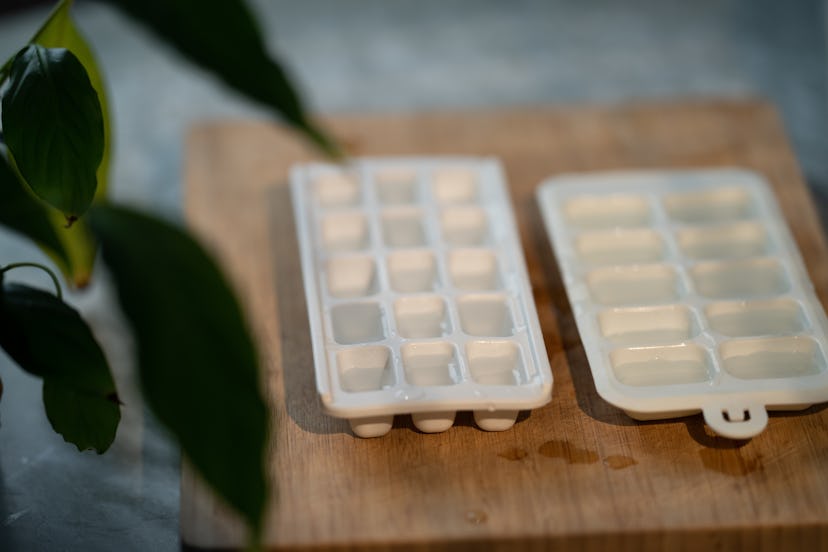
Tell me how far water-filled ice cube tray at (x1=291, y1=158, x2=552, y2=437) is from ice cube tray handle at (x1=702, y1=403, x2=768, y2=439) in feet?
0.45

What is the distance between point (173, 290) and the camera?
586 mm

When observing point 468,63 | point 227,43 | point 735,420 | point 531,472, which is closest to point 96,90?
point 227,43

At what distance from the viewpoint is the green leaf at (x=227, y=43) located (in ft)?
1.92

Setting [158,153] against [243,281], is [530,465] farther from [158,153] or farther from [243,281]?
[158,153]

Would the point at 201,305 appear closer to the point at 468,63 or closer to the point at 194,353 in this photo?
the point at 194,353

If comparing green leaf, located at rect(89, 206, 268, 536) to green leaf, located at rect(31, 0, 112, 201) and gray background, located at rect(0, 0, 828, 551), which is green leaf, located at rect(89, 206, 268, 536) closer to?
green leaf, located at rect(31, 0, 112, 201)

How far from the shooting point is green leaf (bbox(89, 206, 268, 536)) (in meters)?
0.58

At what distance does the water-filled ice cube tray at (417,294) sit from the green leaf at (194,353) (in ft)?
0.91

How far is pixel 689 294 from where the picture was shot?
39.9 inches

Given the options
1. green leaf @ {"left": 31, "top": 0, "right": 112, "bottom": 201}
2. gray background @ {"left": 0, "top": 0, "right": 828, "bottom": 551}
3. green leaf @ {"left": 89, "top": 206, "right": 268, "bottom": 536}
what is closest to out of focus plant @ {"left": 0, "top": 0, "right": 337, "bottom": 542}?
green leaf @ {"left": 89, "top": 206, "right": 268, "bottom": 536}

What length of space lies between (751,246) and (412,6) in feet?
2.75

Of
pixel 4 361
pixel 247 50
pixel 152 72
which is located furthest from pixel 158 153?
pixel 247 50

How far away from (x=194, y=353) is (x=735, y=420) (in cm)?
50

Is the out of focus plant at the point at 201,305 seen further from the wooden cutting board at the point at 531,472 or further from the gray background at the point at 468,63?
the gray background at the point at 468,63
